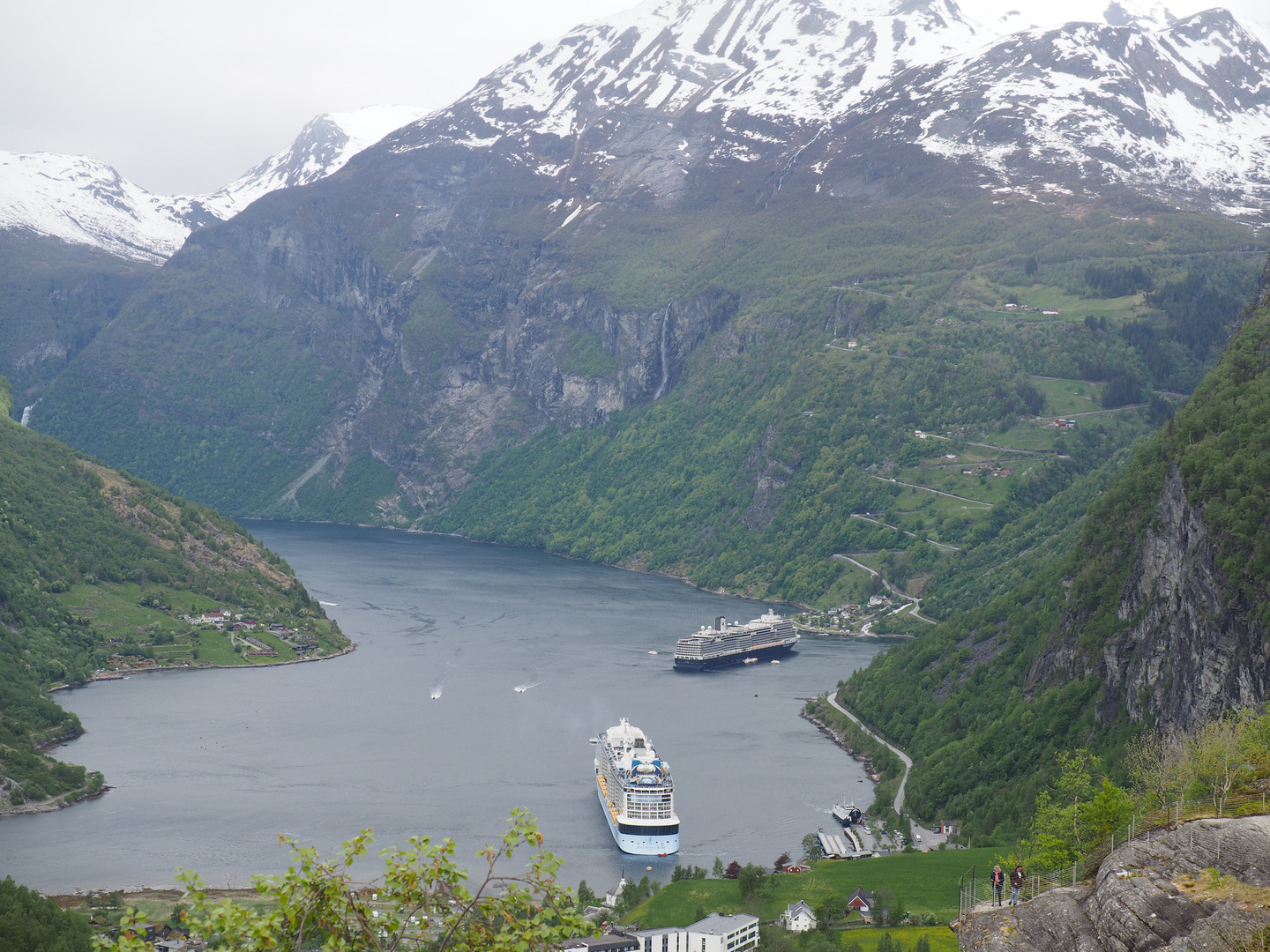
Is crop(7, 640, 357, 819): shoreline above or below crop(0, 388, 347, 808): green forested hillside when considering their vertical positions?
below

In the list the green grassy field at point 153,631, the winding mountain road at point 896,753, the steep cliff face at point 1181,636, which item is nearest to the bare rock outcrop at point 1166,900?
the steep cliff face at point 1181,636

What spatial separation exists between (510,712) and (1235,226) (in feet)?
428

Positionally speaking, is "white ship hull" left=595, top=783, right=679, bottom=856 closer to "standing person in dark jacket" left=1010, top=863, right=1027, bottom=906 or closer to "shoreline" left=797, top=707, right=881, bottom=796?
"shoreline" left=797, top=707, right=881, bottom=796

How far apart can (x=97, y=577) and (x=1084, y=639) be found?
8135cm

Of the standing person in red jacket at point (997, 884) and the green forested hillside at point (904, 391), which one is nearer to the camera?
the standing person in red jacket at point (997, 884)

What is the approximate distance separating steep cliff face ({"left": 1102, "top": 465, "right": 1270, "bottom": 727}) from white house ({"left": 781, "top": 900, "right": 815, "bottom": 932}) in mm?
16885

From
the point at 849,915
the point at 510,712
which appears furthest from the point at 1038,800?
the point at 510,712

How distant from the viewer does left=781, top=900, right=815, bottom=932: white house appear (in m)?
48.5

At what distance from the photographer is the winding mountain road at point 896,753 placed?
68750 mm

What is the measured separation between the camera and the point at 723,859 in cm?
6138

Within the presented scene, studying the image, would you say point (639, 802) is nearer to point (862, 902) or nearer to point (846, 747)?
point (862, 902)

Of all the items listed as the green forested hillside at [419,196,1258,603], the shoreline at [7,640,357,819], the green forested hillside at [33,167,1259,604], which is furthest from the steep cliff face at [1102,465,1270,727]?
the green forested hillside at [419,196,1258,603]

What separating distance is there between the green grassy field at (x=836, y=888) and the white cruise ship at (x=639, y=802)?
22.7 feet

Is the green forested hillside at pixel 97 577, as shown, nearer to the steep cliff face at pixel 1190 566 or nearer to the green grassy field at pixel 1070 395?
the steep cliff face at pixel 1190 566
